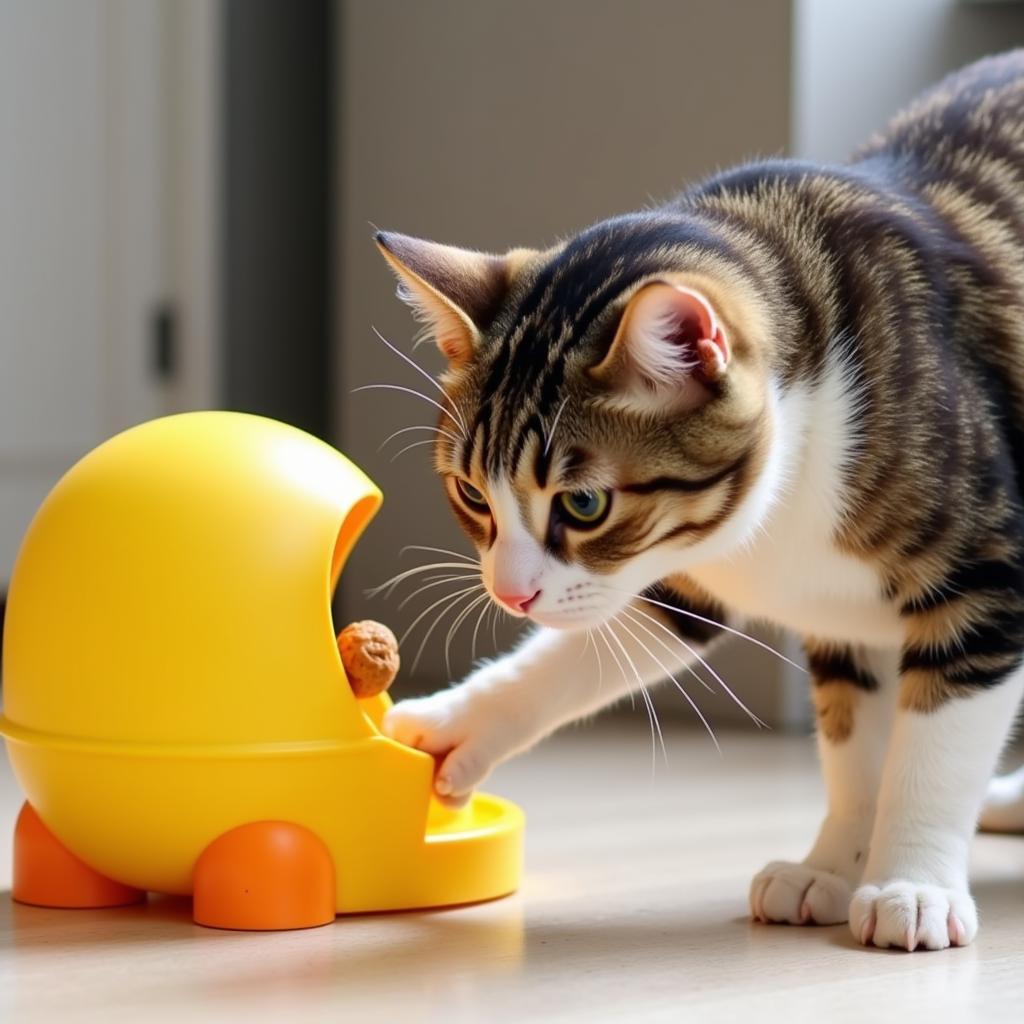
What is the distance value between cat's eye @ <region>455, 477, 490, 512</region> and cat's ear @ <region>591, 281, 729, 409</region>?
0.48ft

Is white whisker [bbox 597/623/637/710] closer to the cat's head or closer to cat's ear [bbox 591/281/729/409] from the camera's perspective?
the cat's head

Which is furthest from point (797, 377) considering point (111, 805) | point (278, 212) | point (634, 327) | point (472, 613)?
point (278, 212)

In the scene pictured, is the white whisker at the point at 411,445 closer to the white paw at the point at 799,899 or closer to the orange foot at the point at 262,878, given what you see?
the orange foot at the point at 262,878

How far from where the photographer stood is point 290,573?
1.32 meters

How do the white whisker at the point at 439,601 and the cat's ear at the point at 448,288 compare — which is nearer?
the cat's ear at the point at 448,288

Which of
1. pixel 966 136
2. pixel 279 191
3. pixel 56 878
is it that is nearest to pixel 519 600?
pixel 56 878

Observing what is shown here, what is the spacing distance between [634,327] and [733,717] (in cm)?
144

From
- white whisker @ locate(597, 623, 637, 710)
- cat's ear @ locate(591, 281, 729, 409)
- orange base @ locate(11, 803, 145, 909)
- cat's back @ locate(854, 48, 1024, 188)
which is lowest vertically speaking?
orange base @ locate(11, 803, 145, 909)

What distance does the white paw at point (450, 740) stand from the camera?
1436mm

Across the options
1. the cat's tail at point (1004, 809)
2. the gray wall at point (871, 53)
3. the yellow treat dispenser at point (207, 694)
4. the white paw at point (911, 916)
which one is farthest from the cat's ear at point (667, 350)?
the gray wall at point (871, 53)

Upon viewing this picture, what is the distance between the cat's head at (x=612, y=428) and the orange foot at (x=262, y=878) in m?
0.25

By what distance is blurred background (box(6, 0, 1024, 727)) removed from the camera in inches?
110

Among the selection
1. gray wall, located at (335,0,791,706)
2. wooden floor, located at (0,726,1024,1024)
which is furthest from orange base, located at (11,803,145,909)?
gray wall, located at (335,0,791,706)

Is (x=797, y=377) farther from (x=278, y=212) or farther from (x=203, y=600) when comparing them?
(x=278, y=212)
